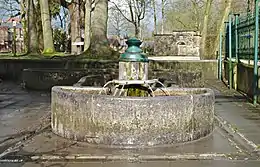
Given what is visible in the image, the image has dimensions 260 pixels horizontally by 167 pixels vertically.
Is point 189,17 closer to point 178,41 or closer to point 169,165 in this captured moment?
point 178,41

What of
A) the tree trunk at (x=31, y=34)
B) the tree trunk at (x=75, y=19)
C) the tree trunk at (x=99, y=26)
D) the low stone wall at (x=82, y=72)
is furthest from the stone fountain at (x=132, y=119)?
the tree trunk at (x=75, y=19)

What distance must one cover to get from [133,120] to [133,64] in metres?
1.57

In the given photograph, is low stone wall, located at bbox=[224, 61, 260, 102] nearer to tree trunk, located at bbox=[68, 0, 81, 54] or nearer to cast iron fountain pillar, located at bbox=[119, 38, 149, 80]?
cast iron fountain pillar, located at bbox=[119, 38, 149, 80]

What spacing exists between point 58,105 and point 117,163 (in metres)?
2.06

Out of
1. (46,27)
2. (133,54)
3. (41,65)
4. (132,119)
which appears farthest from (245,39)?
(46,27)

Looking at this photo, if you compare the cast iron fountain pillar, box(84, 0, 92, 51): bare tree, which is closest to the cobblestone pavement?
the cast iron fountain pillar

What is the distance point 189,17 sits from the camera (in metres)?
53.1

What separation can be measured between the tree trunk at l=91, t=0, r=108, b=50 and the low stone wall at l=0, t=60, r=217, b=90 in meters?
2.10

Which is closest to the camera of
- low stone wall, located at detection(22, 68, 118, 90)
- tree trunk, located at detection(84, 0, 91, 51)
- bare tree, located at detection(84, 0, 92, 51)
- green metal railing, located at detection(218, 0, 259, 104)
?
green metal railing, located at detection(218, 0, 259, 104)

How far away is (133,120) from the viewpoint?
265 inches

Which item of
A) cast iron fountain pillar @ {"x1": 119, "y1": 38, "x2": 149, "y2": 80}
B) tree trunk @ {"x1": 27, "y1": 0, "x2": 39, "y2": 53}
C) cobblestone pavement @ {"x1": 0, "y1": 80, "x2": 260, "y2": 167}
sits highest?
tree trunk @ {"x1": 27, "y1": 0, "x2": 39, "y2": 53}

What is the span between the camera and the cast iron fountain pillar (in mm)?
8008

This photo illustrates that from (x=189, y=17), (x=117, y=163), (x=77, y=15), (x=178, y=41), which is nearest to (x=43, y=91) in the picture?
(x=117, y=163)

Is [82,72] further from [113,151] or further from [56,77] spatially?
[113,151]
